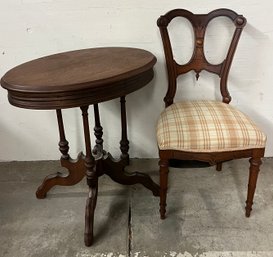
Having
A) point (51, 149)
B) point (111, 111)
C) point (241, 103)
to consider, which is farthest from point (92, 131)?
point (241, 103)

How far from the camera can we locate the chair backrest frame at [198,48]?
1669 millimetres

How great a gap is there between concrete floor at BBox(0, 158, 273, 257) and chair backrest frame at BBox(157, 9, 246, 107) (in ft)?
1.80

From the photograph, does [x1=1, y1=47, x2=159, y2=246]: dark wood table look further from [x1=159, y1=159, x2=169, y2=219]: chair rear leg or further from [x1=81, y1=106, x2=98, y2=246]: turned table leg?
[x1=159, y1=159, x2=169, y2=219]: chair rear leg

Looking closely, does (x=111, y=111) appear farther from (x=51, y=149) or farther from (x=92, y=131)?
(x=51, y=149)

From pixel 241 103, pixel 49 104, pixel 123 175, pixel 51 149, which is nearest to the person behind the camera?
pixel 49 104

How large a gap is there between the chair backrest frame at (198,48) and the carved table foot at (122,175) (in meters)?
0.44

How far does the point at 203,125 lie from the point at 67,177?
2.81ft

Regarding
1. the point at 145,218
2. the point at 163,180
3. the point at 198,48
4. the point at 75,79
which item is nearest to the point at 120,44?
the point at 198,48

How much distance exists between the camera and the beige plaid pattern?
142cm

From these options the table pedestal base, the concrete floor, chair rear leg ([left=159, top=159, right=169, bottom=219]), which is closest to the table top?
chair rear leg ([left=159, top=159, right=169, bottom=219])

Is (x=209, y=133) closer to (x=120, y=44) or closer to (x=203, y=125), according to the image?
(x=203, y=125)

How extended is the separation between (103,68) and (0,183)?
1.17 m

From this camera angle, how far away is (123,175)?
5.90 feet

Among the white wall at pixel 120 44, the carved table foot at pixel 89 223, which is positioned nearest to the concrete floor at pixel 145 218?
the carved table foot at pixel 89 223
